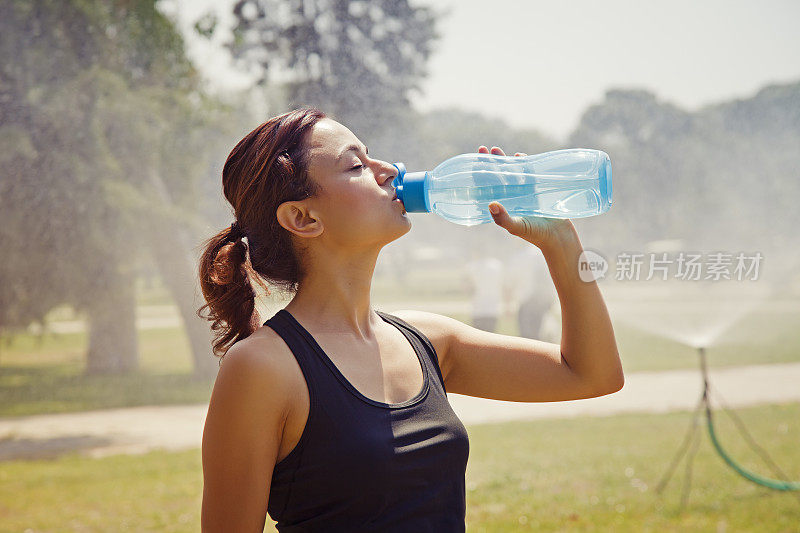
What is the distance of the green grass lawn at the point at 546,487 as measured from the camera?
410 centimetres

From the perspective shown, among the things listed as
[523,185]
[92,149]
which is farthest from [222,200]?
[523,185]

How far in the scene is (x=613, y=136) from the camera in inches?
492

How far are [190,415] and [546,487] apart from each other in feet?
13.1

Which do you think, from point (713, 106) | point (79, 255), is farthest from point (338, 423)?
point (713, 106)

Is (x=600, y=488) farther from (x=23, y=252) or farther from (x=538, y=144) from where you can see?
(x=538, y=144)

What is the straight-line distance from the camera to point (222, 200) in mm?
5375

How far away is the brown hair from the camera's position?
1323 mm

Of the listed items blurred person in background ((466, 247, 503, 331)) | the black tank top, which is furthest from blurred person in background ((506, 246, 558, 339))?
the black tank top
